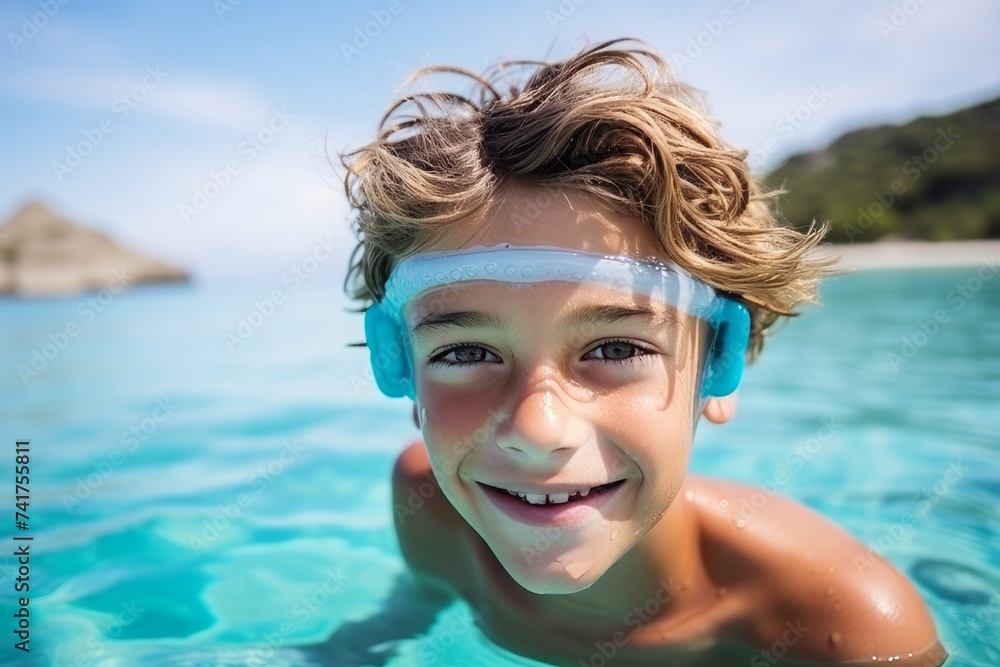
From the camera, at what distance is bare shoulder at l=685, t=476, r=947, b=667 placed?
7.96 feet

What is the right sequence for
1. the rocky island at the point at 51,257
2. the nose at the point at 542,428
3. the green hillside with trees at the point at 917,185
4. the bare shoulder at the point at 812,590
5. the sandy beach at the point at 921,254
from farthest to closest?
1. the rocky island at the point at 51,257
2. the green hillside with trees at the point at 917,185
3. the sandy beach at the point at 921,254
4. the bare shoulder at the point at 812,590
5. the nose at the point at 542,428

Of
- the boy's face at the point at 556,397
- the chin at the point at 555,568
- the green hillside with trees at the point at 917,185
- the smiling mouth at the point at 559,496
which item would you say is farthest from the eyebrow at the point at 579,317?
the green hillside with trees at the point at 917,185

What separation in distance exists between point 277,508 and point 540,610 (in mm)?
2421

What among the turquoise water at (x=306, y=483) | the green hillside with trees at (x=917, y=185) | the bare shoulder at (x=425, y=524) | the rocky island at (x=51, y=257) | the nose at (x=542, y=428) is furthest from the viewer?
the rocky island at (x=51, y=257)

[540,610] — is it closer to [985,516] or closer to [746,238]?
[746,238]

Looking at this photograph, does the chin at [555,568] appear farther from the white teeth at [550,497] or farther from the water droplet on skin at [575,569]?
the white teeth at [550,497]

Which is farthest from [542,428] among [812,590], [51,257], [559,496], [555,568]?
[51,257]

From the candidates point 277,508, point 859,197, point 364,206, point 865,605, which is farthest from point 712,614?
point 859,197

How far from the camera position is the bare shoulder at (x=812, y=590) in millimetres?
2426

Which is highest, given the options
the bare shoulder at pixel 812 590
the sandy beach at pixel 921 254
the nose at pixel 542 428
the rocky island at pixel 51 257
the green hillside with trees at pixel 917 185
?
the rocky island at pixel 51 257

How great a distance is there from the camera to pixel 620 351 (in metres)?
2.10

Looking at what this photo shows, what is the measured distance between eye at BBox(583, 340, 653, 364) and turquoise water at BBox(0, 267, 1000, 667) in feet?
4.58

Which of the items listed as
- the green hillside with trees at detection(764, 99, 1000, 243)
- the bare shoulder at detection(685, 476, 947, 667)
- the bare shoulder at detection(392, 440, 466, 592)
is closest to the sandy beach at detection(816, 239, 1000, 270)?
the green hillside with trees at detection(764, 99, 1000, 243)

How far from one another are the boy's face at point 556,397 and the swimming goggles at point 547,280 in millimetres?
29
